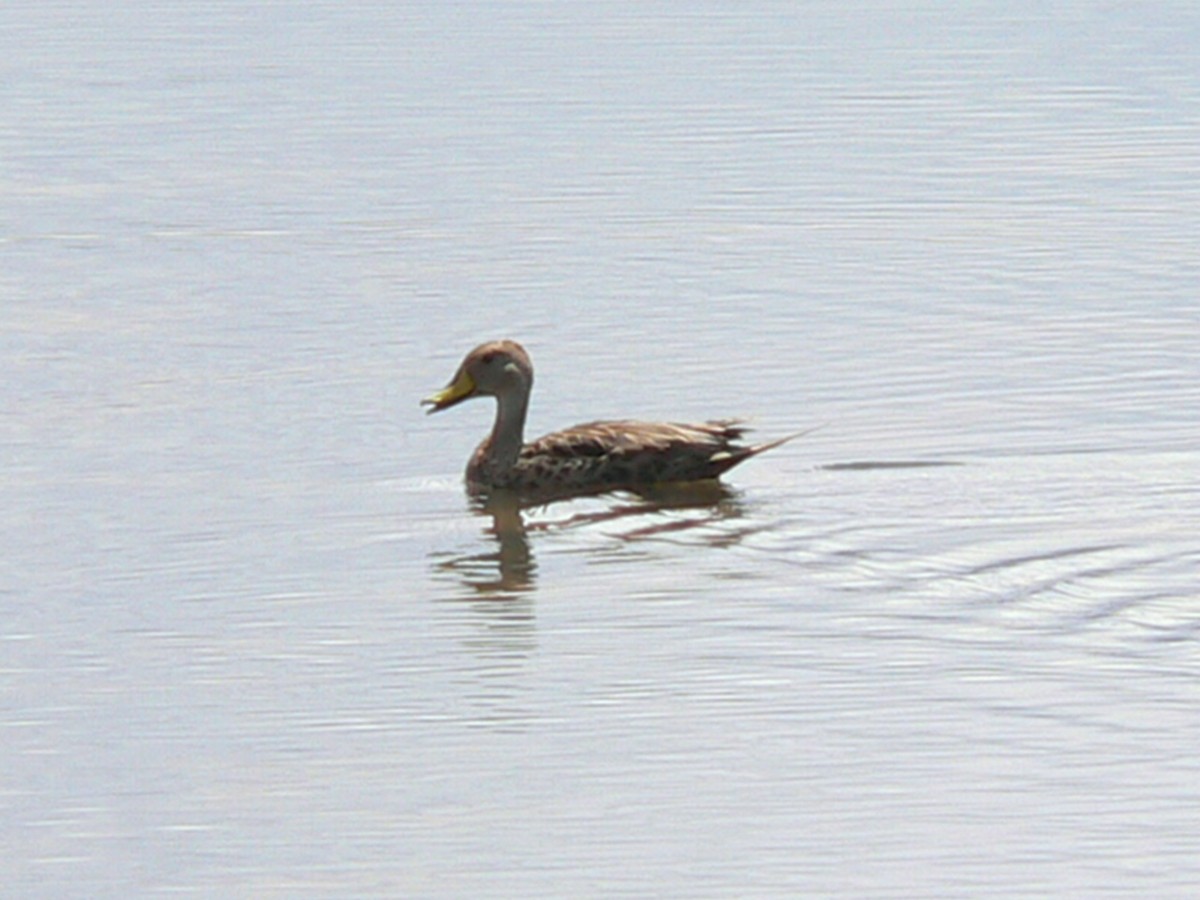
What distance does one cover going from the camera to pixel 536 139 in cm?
2205

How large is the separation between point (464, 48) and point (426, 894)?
20792 millimetres

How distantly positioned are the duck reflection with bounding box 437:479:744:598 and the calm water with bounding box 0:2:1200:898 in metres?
0.04

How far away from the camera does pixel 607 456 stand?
12109mm

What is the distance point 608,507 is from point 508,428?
67 cm

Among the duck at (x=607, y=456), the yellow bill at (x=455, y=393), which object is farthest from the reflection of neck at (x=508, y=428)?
the yellow bill at (x=455, y=393)

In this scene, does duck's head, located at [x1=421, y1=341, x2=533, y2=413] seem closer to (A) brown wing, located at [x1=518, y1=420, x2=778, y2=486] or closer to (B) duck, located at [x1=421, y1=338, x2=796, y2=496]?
(B) duck, located at [x1=421, y1=338, x2=796, y2=496]

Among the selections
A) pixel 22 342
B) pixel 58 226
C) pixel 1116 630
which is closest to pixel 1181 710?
pixel 1116 630

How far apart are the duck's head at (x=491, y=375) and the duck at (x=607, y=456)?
0.30 metres

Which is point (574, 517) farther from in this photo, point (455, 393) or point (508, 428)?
point (455, 393)

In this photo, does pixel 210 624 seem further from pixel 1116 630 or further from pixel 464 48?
pixel 464 48

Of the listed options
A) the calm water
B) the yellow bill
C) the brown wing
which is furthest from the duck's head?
the brown wing

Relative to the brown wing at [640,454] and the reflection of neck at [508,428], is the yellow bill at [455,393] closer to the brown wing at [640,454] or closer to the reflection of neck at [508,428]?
the reflection of neck at [508,428]

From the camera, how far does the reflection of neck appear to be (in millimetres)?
12305

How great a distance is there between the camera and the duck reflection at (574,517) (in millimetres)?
10844
